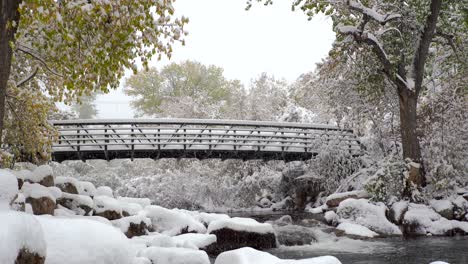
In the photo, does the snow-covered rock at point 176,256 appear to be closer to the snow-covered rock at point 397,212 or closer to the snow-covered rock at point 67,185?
the snow-covered rock at point 67,185

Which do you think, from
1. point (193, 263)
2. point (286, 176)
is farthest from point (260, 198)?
point (193, 263)

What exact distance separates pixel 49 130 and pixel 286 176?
13340 mm

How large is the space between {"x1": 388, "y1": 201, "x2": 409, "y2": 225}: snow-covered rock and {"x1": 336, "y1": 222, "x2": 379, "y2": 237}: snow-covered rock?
55.6 inches

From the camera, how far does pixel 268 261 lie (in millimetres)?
6367

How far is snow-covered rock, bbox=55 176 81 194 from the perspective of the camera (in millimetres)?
11470

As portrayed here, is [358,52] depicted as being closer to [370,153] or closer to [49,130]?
[370,153]

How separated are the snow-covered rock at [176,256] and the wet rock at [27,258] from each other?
2.80 m

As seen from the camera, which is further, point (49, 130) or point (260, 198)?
point (260, 198)

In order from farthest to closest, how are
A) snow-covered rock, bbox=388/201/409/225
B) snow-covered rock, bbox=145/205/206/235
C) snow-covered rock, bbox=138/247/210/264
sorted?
snow-covered rock, bbox=388/201/409/225 → snow-covered rock, bbox=145/205/206/235 → snow-covered rock, bbox=138/247/210/264

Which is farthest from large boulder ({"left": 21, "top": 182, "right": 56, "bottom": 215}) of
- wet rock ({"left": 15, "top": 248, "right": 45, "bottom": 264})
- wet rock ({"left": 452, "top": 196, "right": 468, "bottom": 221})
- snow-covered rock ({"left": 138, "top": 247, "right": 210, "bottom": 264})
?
wet rock ({"left": 452, "top": 196, "right": 468, "bottom": 221})

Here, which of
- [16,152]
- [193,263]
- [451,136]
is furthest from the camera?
[451,136]

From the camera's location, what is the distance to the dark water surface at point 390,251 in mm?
9359

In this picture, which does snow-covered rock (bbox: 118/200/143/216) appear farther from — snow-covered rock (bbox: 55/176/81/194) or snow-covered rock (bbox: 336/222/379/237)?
snow-covered rock (bbox: 336/222/379/237)

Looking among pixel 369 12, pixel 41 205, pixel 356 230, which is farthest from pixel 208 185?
pixel 41 205
